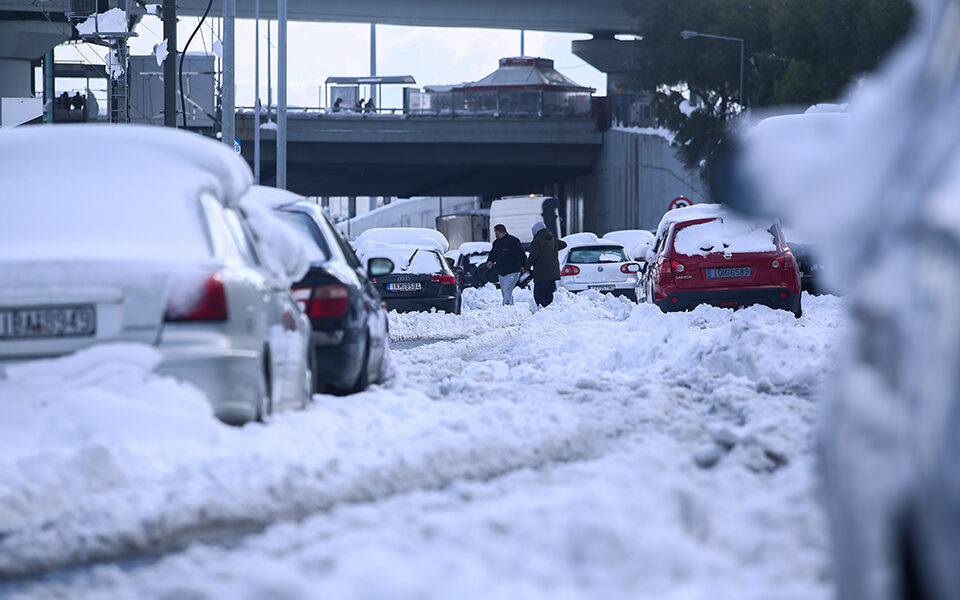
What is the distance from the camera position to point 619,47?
73.4m

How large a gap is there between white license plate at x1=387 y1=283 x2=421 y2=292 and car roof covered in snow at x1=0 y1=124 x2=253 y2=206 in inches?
764

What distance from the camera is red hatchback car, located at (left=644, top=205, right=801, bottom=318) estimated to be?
67.7ft

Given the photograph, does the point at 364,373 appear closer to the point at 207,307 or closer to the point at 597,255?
the point at 207,307

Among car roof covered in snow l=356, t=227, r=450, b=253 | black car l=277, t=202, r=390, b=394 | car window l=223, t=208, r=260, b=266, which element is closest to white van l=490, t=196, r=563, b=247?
car roof covered in snow l=356, t=227, r=450, b=253

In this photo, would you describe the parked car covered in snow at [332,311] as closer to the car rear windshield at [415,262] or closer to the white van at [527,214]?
the car rear windshield at [415,262]

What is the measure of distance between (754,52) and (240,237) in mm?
57075

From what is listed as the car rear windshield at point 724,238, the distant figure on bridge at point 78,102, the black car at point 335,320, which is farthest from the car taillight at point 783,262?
the distant figure on bridge at point 78,102

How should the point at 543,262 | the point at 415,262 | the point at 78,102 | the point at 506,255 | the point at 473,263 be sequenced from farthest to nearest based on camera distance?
the point at 78,102 → the point at 473,263 → the point at 506,255 → the point at 415,262 → the point at 543,262

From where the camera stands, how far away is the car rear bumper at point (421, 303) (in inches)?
1086

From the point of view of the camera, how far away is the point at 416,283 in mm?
27500

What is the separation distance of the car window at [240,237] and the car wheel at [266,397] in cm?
53

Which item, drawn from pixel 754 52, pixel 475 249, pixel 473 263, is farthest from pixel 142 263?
pixel 754 52

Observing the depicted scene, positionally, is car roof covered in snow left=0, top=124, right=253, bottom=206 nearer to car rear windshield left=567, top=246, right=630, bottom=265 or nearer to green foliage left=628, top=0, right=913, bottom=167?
car rear windshield left=567, top=246, right=630, bottom=265

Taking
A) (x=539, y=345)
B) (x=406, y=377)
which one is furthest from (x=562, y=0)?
(x=406, y=377)
